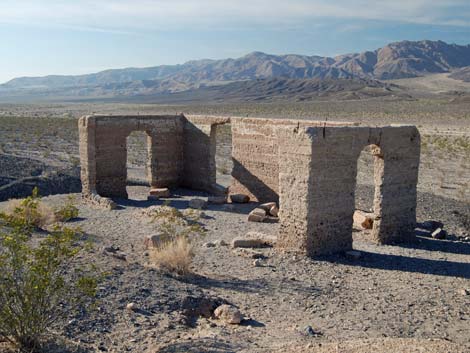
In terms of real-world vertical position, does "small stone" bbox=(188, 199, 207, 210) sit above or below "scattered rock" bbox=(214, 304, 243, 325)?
below

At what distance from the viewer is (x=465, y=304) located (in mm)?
9281

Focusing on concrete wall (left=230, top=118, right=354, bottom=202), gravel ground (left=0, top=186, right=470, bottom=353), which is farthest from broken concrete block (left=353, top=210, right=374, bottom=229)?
concrete wall (left=230, top=118, right=354, bottom=202)

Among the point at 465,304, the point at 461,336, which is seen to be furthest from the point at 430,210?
the point at 461,336

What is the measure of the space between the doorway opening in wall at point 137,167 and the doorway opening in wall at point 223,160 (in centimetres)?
306

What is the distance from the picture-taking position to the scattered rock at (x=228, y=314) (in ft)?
27.1

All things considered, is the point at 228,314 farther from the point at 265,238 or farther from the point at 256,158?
the point at 256,158

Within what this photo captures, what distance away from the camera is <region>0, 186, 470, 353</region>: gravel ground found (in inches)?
293

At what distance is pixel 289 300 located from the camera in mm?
9367

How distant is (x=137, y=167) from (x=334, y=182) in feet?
50.6

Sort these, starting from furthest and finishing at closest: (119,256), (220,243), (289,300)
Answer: (220,243), (119,256), (289,300)

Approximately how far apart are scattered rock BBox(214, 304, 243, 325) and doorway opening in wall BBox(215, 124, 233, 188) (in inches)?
472

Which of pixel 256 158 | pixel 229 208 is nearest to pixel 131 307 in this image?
pixel 229 208

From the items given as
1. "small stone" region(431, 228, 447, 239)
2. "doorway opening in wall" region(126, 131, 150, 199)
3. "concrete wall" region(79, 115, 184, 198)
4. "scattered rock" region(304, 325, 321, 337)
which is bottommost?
"doorway opening in wall" region(126, 131, 150, 199)

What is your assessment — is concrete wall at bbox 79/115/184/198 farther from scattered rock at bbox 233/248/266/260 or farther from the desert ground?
scattered rock at bbox 233/248/266/260
